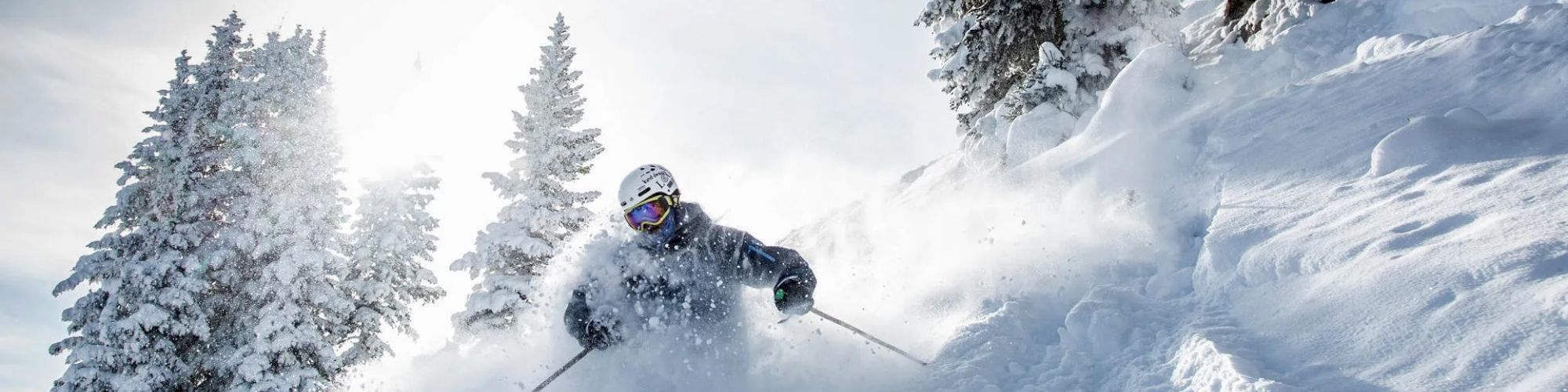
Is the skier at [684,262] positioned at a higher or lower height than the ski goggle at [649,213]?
lower

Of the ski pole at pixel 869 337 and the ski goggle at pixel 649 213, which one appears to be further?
the ski goggle at pixel 649 213

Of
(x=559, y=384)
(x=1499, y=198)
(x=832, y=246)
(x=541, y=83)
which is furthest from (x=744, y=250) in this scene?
(x=541, y=83)

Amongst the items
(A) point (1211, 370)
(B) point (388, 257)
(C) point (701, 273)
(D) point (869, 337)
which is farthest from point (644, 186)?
(B) point (388, 257)

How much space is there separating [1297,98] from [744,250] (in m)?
5.92

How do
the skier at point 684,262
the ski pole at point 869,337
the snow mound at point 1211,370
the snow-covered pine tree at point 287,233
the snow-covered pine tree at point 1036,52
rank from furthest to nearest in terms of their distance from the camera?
the snow-covered pine tree at point 287,233 → the snow-covered pine tree at point 1036,52 → the skier at point 684,262 → the ski pole at point 869,337 → the snow mound at point 1211,370

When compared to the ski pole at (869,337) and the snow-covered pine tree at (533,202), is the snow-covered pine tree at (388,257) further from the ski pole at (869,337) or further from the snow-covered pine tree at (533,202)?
the ski pole at (869,337)

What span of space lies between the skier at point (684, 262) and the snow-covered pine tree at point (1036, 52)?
262 inches

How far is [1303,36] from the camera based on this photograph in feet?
34.0

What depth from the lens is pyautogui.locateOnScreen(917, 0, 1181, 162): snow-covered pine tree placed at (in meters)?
12.8

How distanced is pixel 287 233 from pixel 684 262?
12.8 metres

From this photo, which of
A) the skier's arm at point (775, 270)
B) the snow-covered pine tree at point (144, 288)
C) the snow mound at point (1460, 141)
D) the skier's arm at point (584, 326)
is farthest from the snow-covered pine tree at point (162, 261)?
the snow mound at point (1460, 141)

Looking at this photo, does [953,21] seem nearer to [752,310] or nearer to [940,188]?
[940,188]

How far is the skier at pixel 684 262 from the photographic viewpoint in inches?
268

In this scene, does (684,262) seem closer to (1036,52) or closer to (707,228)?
(707,228)
